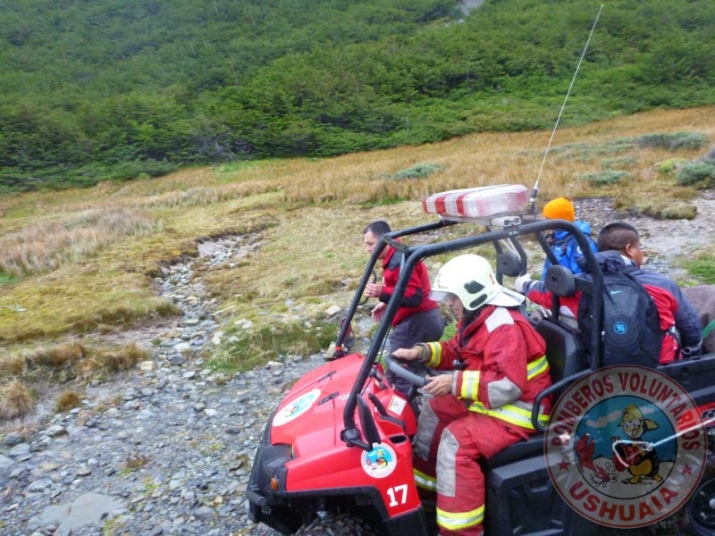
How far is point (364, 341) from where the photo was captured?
22.6 feet

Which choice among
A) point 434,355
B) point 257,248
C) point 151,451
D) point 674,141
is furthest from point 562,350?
point 674,141

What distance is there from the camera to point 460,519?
279 cm

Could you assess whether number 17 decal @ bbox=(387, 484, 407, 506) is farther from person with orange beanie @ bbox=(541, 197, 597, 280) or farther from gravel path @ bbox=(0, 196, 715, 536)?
person with orange beanie @ bbox=(541, 197, 597, 280)

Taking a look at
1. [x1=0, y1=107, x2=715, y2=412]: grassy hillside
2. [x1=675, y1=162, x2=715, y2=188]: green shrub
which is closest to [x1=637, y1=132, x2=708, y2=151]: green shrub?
[x1=0, y1=107, x2=715, y2=412]: grassy hillside

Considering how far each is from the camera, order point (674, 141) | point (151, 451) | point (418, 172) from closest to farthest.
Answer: point (151, 451)
point (674, 141)
point (418, 172)

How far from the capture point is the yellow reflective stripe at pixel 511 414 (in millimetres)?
2918

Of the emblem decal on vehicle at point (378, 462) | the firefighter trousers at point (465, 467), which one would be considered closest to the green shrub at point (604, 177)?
the firefighter trousers at point (465, 467)

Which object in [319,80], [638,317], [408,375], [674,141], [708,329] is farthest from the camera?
[319,80]

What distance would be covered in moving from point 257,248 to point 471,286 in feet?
33.7

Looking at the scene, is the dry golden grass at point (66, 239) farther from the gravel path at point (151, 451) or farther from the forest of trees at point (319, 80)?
the forest of trees at point (319, 80)

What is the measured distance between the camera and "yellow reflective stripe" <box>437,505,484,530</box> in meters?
2.78

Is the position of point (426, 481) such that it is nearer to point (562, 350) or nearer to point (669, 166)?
point (562, 350)

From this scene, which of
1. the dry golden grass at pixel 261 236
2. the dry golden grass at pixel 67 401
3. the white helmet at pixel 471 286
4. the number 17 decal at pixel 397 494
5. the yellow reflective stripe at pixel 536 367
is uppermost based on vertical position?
the white helmet at pixel 471 286

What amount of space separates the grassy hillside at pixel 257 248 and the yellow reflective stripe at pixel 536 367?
423 cm
